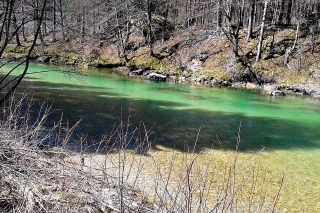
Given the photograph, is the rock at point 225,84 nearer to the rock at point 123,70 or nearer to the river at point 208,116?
the river at point 208,116

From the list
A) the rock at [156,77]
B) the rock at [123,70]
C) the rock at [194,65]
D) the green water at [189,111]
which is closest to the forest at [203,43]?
the rock at [194,65]

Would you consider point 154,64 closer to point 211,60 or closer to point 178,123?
point 211,60

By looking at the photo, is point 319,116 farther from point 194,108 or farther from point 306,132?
point 194,108

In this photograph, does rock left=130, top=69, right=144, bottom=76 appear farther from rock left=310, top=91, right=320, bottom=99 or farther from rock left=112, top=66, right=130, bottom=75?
rock left=310, top=91, right=320, bottom=99

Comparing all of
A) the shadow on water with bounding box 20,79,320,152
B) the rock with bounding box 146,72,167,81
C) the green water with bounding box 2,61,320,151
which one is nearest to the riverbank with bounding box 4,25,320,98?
the rock with bounding box 146,72,167,81

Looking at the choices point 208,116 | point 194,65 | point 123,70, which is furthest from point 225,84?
point 208,116

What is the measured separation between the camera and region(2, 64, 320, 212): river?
1008cm

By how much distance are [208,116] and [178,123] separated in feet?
7.73

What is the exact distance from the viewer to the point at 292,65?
86.7 ft

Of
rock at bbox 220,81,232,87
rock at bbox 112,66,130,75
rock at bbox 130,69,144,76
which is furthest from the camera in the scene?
rock at bbox 112,66,130,75

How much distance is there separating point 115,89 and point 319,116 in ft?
37.6

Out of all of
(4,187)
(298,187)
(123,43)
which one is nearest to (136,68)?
(123,43)

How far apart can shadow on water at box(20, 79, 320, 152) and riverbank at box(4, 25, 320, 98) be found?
891 cm

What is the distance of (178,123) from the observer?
45.9 ft
